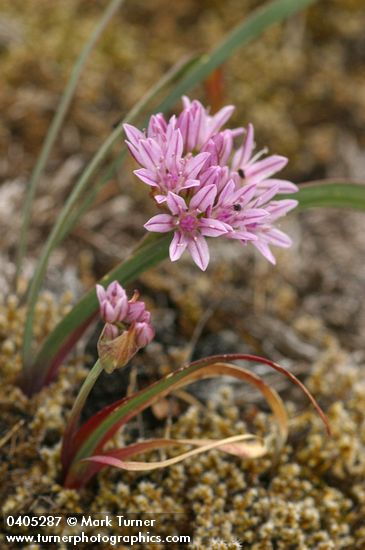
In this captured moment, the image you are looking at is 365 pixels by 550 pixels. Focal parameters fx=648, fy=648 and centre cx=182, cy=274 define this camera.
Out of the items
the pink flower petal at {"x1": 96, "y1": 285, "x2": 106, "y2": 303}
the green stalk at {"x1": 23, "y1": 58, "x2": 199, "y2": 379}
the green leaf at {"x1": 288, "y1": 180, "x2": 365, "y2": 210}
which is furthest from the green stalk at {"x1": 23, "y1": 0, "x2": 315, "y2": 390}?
the green leaf at {"x1": 288, "y1": 180, "x2": 365, "y2": 210}

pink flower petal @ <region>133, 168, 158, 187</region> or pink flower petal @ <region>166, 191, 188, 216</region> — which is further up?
pink flower petal @ <region>133, 168, 158, 187</region>

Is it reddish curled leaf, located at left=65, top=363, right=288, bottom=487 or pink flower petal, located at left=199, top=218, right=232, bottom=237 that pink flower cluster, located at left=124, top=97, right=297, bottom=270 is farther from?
reddish curled leaf, located at left=65, top=363, right=288, bottom=487

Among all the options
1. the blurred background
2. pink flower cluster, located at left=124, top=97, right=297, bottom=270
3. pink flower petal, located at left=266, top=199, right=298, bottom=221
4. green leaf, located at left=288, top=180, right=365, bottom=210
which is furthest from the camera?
the blurred background

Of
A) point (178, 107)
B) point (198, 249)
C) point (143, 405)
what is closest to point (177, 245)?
point (198, 249)

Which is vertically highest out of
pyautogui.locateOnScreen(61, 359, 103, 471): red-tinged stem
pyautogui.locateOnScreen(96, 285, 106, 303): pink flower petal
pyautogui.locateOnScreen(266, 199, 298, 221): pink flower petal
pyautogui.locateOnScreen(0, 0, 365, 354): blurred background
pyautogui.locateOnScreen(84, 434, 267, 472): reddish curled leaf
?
pyautogui.locateOnScreen(0, 0, 365, 354): blurred background

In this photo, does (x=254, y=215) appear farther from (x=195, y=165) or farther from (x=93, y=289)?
(x=93, y=289)

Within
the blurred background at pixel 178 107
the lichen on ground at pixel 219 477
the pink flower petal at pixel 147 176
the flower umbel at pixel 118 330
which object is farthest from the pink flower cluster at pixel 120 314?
the blurred background at pixel 178 107

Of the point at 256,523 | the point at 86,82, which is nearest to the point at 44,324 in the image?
the point at 256,523
